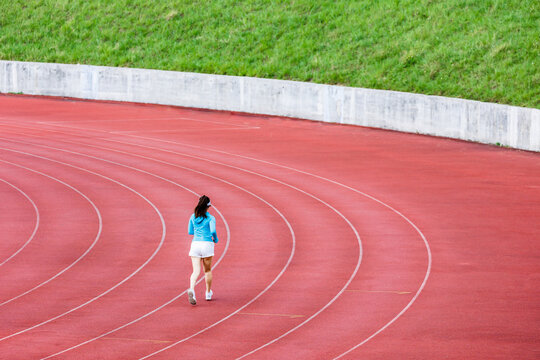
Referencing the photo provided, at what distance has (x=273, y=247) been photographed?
1633 centimetres

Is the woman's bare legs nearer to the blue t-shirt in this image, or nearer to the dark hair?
the blue t-shirt

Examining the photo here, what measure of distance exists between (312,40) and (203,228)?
26154mm

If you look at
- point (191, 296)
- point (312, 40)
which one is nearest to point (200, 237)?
point (191, 296)

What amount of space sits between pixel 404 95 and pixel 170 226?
14.1 m

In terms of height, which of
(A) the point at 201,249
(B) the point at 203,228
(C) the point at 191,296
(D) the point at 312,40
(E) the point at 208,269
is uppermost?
(D) the point at 312,40

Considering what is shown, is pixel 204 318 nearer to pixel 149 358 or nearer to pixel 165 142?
pixel 149 358

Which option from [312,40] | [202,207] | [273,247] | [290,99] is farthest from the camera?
[312,40]

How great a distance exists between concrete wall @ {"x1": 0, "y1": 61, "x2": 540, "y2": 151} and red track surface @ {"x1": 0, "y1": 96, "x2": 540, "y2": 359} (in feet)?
3.01

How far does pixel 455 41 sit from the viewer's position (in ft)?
110

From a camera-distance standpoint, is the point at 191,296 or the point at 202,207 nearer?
the point at 202,207

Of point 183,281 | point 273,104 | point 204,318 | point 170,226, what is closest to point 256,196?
point 170,226

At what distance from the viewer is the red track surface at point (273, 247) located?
Result: 11594 mm

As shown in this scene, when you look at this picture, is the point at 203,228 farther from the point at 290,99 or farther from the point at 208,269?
the point at 290,99

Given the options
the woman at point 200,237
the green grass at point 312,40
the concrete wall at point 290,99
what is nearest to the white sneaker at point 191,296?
the woman at point 200,237
